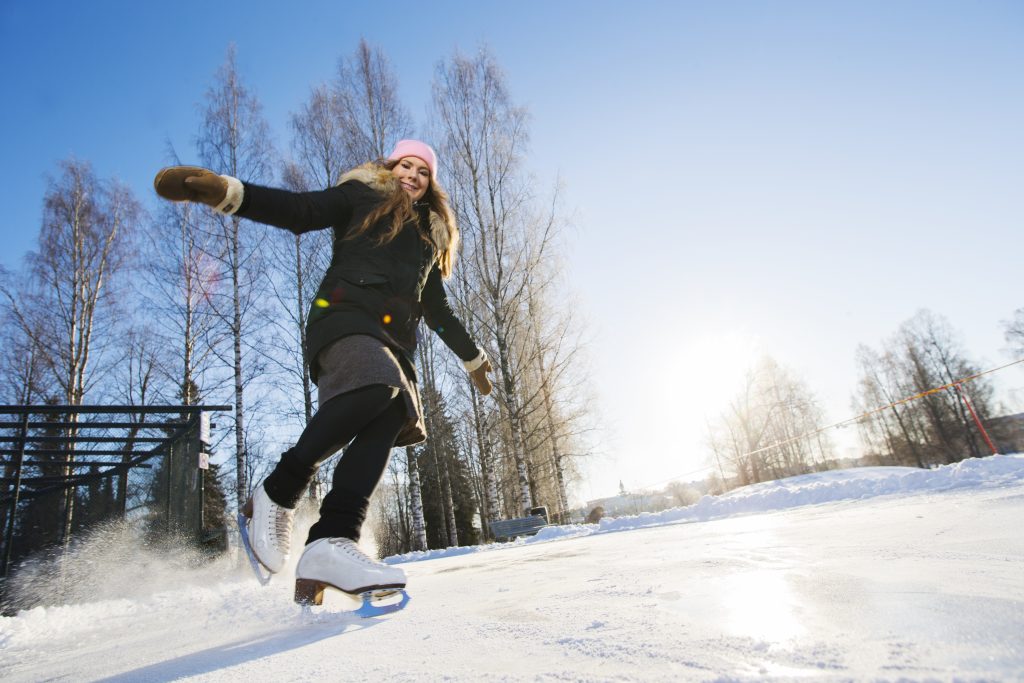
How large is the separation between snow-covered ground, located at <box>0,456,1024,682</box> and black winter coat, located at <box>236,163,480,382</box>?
2.62ft

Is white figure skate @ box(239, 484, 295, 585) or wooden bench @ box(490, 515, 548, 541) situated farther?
wooden bench @ box(490, 515, 548, 541)

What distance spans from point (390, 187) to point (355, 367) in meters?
0.80

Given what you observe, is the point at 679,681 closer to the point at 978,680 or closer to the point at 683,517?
→ the point at 978,680

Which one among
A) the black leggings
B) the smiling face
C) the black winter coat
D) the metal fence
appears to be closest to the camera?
the black leggings

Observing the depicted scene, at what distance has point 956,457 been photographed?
92.1ft

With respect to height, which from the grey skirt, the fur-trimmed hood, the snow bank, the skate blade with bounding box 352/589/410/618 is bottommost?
→ the snow bank

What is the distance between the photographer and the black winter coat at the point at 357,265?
1537mm

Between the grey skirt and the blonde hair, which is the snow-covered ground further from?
the blonde hair

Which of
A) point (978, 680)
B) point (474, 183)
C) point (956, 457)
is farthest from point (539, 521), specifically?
point (956, 457)

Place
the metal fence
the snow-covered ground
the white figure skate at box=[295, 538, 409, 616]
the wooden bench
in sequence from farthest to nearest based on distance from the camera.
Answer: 1. the wooden bench
2. the metal fence
3. the white figure skate at box=[295, 538, 409, 616]
4. the snow-covered ground

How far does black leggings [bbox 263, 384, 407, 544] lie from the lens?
1.41 meters

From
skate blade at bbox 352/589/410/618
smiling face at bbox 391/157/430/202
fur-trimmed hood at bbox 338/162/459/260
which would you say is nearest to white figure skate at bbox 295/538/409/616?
skate blade at bbox 352/589/410/618

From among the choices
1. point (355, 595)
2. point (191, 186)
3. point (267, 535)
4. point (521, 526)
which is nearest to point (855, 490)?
point (521, 526)

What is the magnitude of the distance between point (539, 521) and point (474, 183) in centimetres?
801
